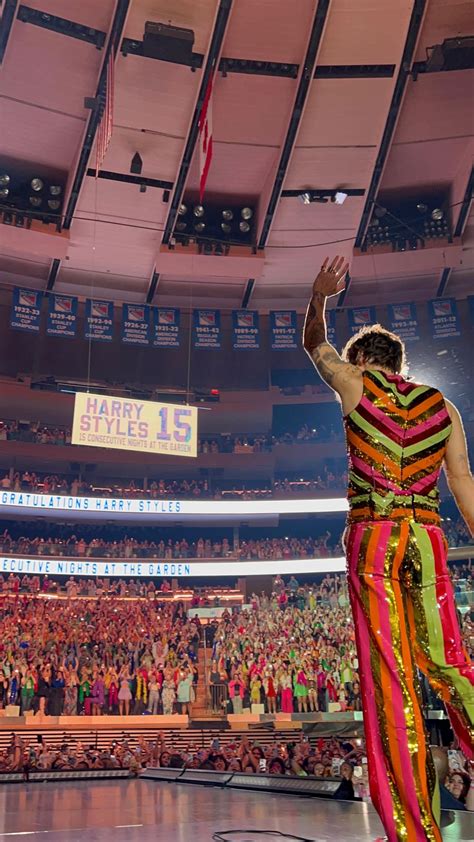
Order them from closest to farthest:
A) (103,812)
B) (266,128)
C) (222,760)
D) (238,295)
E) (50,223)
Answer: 1. (103,812)
2. (222,760)
3. (266,128)
4. (50,223)
5. (238,295)

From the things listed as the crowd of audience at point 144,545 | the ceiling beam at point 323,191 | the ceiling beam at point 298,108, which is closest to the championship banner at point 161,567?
the crowd of audience at point 144,545

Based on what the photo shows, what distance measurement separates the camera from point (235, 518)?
3180 centimetres

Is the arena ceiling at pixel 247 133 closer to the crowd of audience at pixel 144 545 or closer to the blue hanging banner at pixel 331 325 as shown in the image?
the blue hanging banner at pixel 331 325

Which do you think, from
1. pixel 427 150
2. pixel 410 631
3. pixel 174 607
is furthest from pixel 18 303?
pixel 410 631

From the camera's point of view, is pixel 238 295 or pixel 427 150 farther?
pixel 238 295

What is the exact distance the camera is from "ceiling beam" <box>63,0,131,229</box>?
1930cm

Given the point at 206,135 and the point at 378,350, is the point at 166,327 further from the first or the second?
the point at 378,350

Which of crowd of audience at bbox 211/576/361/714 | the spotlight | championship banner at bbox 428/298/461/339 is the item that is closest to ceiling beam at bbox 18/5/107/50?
the spotlight

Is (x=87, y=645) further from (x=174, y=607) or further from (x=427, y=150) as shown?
(x=427, y=150)

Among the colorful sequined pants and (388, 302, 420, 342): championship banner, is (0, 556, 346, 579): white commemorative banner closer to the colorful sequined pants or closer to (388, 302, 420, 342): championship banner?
(388, 302, 420, 342): championship banner

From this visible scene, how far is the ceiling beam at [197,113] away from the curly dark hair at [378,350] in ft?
62.3

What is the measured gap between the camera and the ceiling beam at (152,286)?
28.5 meters

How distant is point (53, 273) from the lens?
27.9 m

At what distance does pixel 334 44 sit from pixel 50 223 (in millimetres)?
10852
